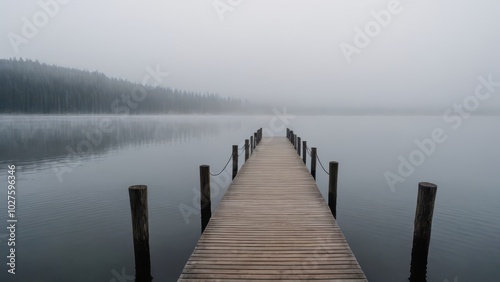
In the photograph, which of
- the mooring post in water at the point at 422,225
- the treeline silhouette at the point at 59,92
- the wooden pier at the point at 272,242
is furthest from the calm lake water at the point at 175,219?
the treeline silhouette at the point at 59,92

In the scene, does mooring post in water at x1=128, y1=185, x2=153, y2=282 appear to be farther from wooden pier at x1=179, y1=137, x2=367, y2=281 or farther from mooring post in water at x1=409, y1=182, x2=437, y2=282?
mooring post in water at x1=409, y1=182, x2=437, y2=282

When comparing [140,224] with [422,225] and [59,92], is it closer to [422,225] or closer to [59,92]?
[422,225]

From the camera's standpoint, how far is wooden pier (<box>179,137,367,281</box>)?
4.66 metres

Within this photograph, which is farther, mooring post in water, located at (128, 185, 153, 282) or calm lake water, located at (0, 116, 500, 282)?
calm lake water, located at (0, 116, 500, 282)

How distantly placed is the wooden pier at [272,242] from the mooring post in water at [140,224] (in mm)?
1231

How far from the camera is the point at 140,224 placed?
5.64 meters

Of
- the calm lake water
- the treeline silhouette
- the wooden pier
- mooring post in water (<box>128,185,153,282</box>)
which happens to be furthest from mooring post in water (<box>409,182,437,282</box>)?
the treeline silhouette

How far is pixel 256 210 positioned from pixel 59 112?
14028 cm

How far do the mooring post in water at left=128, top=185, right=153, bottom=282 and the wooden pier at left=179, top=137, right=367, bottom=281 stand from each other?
1.23 m

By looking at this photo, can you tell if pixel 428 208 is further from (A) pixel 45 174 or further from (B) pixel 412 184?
(A) pixel 45 174

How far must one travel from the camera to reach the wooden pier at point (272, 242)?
4.66 m

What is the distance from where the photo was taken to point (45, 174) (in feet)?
58.6

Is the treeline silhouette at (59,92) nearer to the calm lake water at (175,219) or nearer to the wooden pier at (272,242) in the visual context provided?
the calm lake water at (175,219)

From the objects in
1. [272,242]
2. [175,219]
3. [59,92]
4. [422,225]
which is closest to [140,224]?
[272,242]
